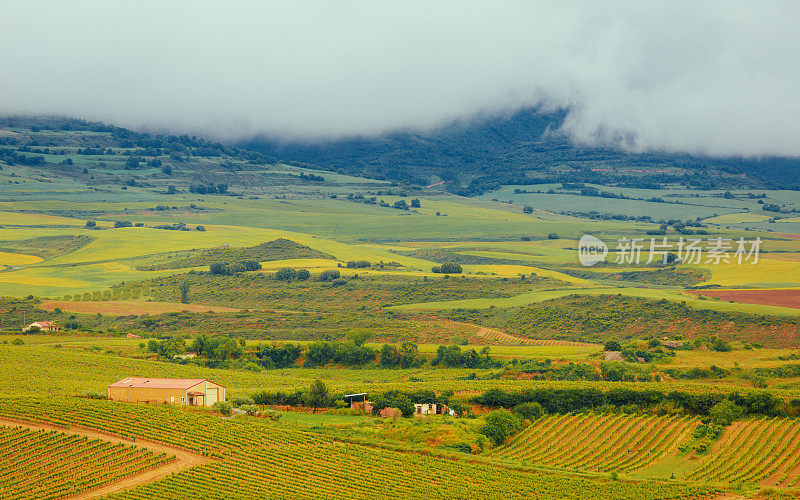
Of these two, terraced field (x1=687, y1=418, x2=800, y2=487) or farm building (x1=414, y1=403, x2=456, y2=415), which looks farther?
farm building (x1=414, y1=403, x2=456, y2=415)

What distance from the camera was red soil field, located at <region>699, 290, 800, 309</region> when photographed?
91.3m

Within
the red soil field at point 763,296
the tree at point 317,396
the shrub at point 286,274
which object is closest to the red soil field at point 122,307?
the shrub at point 286,274

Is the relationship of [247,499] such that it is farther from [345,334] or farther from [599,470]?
[345,334]

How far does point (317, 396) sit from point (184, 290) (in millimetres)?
53949

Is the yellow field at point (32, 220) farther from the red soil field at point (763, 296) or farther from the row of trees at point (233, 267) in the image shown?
the red soil field at point (763, 296)

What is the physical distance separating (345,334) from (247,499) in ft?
165

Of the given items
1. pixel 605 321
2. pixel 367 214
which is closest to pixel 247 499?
pixel 605 321

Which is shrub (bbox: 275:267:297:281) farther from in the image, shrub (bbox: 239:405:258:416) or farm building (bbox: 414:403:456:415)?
shrub (bbox: 239:405:258:416)

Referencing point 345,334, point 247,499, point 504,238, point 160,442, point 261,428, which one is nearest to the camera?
point 247,499

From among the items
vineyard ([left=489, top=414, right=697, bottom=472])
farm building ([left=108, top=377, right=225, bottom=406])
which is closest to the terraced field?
vineyard ([left=489, top=414, right=697, bottom=472])

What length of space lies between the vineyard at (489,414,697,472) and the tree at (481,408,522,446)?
1.75 ft

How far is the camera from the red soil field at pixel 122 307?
343 feet

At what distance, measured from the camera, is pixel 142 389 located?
205 ft

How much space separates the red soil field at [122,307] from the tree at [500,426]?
52922mm
